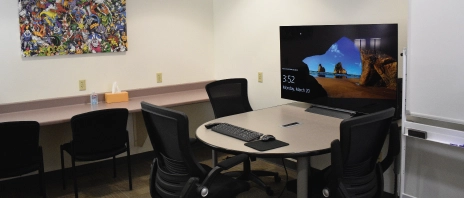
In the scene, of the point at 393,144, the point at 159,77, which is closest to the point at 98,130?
the point at 159,77

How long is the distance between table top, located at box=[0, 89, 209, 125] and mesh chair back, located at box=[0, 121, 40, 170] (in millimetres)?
253

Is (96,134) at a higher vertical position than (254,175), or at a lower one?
higher

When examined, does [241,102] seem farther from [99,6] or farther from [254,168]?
[99,6]

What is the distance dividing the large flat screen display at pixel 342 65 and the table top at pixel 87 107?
1.15 meters

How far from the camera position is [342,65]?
3.75m

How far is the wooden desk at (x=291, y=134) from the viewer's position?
291 centimetres

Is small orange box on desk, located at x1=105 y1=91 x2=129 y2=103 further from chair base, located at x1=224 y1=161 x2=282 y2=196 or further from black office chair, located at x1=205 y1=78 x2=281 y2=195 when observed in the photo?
chair base, located at x1=224 y1=161 x2=282 y2=196

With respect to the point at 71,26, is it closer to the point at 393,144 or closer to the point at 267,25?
the point at 267,25

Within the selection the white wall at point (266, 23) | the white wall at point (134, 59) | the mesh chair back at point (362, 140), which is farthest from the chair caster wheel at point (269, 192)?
the white wall at point (134, 59)

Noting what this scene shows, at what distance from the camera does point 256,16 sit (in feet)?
16.2

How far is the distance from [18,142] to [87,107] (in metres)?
0.99

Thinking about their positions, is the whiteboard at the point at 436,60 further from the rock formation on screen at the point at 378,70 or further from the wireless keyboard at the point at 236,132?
the wireless keyboard at the point at 236,132

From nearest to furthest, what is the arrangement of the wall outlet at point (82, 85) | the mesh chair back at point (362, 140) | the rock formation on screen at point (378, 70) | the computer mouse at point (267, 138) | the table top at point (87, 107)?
the mesh chair back at point (362, 140) < the computer mouse at point (267, 138) < the rock formation on screen at point (378, 70) < the table top at point (87, 107) < the wall outlet at point (82, 85)

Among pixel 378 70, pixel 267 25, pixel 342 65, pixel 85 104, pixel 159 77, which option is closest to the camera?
pixel 378 70
